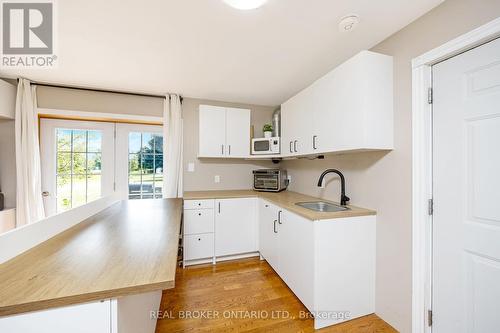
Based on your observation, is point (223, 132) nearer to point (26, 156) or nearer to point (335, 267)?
point (335, 267)

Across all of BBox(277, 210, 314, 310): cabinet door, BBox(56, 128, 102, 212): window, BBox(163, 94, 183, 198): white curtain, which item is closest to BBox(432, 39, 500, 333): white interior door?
BBox(277, 210, 314, 310): cabinet door

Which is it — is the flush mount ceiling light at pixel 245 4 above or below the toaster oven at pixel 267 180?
above

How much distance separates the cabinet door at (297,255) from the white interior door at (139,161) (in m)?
2.03

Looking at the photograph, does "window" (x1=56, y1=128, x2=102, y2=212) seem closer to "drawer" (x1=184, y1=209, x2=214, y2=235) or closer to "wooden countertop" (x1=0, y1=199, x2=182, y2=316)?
"drawer" (x1=184, y1=209, x2=214, y2=235)

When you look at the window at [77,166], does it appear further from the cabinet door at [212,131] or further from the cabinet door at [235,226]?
the cabinet door at [235,226]

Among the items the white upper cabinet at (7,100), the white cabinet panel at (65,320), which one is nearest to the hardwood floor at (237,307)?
the white cabinet panel at (65,320)

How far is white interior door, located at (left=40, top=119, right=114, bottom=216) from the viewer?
2.58 meters

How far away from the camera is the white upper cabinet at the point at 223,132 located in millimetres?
2799

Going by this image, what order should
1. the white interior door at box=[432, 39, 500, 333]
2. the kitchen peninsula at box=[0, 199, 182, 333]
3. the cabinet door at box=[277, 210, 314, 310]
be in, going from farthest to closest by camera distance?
1. the cabinet door at box=[277, 210, 314, 310]
2. the white interior door at box=[432, 39, 500, 333]
3. the kitchen peninsula at box=[0, 199, 182, 333]

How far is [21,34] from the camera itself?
1.54m

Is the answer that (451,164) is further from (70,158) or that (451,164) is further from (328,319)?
(70,158)

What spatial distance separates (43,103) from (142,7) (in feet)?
7.28

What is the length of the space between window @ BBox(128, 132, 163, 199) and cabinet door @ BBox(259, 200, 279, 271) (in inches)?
64.2

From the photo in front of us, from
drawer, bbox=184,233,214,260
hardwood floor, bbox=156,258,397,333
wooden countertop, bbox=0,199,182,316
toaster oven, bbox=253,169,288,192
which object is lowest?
hardwood floor, bbox=156,258,397,333
